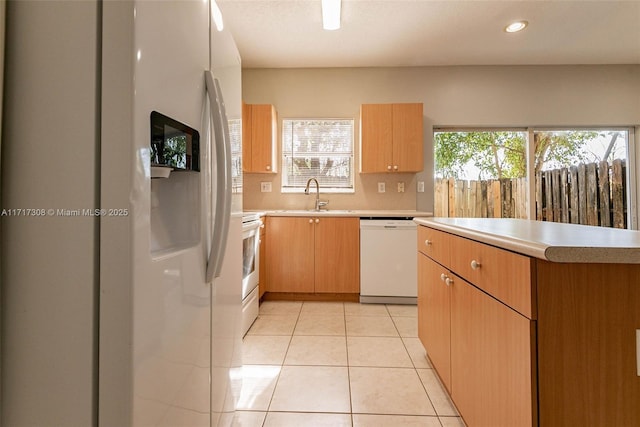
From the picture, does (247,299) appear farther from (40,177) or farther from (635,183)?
(635,183)

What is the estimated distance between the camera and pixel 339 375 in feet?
5.45

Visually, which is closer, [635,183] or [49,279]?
[49,279]

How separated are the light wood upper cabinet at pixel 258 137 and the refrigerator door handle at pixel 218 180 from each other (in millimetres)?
2325

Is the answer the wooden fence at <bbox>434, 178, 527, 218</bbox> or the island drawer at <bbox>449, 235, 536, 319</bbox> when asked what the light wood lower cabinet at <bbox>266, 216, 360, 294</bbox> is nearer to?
the wooden fence at <bbox>434, 178, 527, 218</bbox>

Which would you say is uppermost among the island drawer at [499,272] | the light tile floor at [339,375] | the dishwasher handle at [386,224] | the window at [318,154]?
the window at [318,154]

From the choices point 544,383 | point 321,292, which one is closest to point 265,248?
A: point 321,292

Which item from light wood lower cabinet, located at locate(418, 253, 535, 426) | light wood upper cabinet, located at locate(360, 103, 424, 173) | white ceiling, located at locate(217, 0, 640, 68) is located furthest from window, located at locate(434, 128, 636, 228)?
light wood lower cabinet, located at locate(418, 253, 535, 426)

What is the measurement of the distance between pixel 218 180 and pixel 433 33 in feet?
9.08

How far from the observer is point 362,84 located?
11.3 feet

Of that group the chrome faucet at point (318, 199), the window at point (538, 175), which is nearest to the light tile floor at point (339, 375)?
the chrome faucet at point (318, 199)

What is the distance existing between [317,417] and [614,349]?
1111 millimetres

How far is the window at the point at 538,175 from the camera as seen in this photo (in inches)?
132

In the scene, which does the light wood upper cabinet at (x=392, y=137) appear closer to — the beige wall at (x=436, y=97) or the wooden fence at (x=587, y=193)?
the beige wall at (x=436, y=97)

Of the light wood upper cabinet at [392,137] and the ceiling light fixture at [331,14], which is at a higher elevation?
the ceiling light fixture at [331,14]
